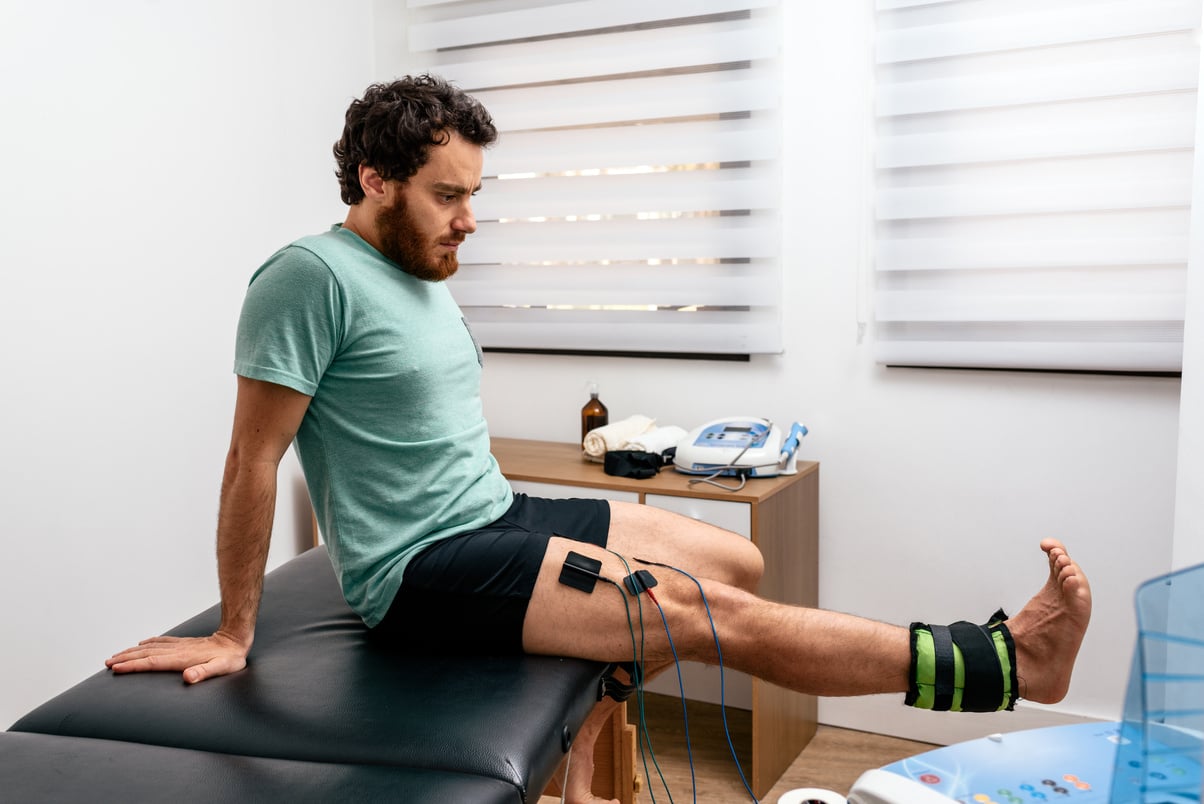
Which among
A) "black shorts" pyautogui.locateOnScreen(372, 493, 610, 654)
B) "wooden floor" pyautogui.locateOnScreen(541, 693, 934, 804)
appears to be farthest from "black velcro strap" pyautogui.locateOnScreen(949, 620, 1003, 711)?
"wooden floor" pyautogui.locateOnScreen(541, 693, 934, 804)

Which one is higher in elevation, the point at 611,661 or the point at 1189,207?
the point at 1189,207

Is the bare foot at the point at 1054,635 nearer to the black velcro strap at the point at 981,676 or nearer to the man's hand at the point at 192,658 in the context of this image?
the black velcro strap at the point at 981,676

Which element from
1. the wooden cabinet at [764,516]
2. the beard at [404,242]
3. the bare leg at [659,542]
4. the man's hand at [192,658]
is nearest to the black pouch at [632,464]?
the wooden cabinet at [764,516]

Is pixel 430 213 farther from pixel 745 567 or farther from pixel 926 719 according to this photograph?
pixel 926 719

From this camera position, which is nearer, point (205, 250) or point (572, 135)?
point (205, 250)

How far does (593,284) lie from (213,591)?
129 cm

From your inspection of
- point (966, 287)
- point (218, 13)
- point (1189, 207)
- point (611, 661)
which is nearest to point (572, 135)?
point (218, 13)

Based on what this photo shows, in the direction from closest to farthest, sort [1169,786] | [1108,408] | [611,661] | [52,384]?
[1169,786] < [611,661] < [52,384] < [1108,408]

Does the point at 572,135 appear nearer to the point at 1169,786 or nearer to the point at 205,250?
the point at 205,250

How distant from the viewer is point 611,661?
5.11 ft

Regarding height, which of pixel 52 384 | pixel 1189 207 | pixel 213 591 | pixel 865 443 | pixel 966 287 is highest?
pixel 1189 207

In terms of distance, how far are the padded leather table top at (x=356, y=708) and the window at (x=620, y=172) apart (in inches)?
53.8

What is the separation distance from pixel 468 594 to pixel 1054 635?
0.88m

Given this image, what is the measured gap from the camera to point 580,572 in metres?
1.54
